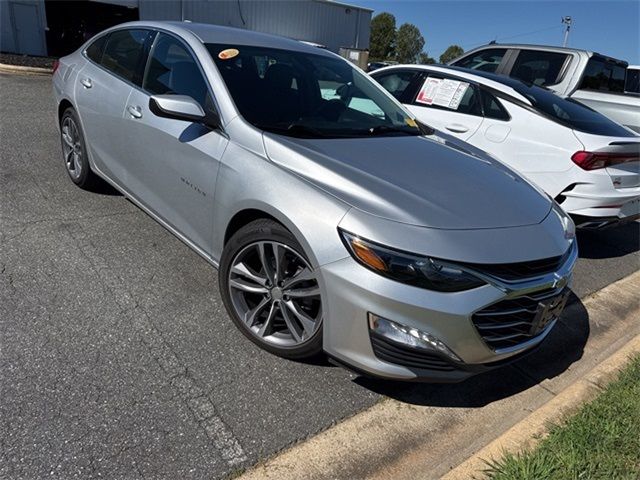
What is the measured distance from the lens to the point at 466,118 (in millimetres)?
5070

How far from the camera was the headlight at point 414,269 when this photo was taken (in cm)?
208

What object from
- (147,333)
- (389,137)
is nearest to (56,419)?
(147,333)

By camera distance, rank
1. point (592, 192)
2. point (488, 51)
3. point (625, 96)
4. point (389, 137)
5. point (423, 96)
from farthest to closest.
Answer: point (488, 51), point (625, 96), point (423, 96), point (592, 192), point (389, 137)

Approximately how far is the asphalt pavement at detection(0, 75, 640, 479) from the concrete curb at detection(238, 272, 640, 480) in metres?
0.07

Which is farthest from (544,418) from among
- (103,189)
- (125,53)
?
(103,189)

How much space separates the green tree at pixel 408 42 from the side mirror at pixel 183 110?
→ 75662 mm

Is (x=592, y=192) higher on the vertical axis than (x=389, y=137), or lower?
lower

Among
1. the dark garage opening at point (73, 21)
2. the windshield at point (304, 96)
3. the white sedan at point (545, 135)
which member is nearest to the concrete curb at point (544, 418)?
the white sedan at point (545, 135)

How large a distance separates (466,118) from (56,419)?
174 inches

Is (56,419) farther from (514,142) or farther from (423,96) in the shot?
(423,96)

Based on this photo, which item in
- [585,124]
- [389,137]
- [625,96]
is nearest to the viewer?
[389,137]

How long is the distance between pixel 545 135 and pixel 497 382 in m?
2.66

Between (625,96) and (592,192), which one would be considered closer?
(592,192)

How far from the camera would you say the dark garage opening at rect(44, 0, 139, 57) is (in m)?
18.6
